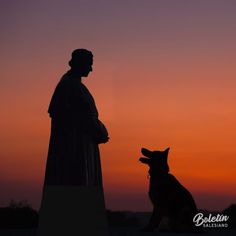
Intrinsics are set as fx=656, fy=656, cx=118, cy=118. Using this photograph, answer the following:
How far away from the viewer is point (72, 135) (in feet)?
46.5

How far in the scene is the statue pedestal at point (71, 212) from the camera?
13.8 meters

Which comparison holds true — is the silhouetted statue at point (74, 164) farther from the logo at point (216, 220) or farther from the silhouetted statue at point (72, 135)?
the logo at point (216, 220)

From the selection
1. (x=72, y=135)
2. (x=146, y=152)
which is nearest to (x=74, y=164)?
(x=72, y=135)

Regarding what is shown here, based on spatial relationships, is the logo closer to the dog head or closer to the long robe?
the dog head

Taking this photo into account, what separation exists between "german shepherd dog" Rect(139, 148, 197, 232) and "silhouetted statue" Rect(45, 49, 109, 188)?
370 cm

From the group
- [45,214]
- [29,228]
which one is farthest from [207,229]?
[45,214]

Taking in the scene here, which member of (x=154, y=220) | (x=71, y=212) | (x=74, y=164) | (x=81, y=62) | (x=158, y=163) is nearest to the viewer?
(x=71, y=212)

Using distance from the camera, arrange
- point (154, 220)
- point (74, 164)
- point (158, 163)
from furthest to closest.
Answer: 1. point (158, 163)
2. point (154, 220)
3. point (74, 164)

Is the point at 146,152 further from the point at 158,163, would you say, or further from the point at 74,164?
the point at 74,164

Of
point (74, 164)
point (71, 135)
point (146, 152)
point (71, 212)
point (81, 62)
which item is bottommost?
point (71, 212)

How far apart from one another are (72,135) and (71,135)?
0.02 meters

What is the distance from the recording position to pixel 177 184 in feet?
58.5

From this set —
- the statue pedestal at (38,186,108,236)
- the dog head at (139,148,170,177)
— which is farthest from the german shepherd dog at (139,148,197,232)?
the statue pedestal at (38,186,108,236)

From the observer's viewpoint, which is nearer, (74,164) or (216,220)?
(74,164)
